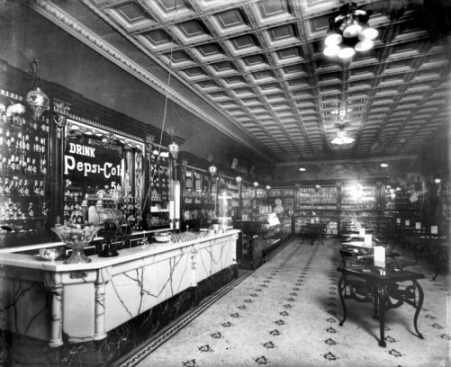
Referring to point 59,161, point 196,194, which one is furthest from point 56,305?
point 196,194

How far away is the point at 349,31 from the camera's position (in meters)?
3.96

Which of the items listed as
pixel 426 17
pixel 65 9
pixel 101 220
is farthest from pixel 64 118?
pixel 426 17

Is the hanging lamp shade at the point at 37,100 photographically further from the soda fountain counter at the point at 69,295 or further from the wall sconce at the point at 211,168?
the wall sconce at the point at 211,168

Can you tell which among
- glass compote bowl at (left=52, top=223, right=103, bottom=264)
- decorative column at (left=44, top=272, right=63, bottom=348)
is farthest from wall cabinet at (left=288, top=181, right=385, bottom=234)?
decorative column at (left=44, top=272, right=63, bottom=348)

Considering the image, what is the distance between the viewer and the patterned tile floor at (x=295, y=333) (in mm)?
3041

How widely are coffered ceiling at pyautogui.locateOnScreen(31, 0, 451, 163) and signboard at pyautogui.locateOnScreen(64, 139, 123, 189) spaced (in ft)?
5.54

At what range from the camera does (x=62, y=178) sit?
4098 millimetres

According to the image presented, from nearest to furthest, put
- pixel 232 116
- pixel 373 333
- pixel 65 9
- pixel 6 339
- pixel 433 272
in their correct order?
pixel 6 339
pixel 373 333
pixel 65 9
pixel 433 272
pixel 232 116

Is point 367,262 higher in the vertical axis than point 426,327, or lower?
higher

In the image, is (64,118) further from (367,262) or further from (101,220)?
(367,262)

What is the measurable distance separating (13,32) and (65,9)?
0.75 meters

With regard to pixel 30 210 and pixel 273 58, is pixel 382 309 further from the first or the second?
pixel 273 58

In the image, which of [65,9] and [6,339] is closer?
[6,339]

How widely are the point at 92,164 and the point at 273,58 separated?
12.6 ft
